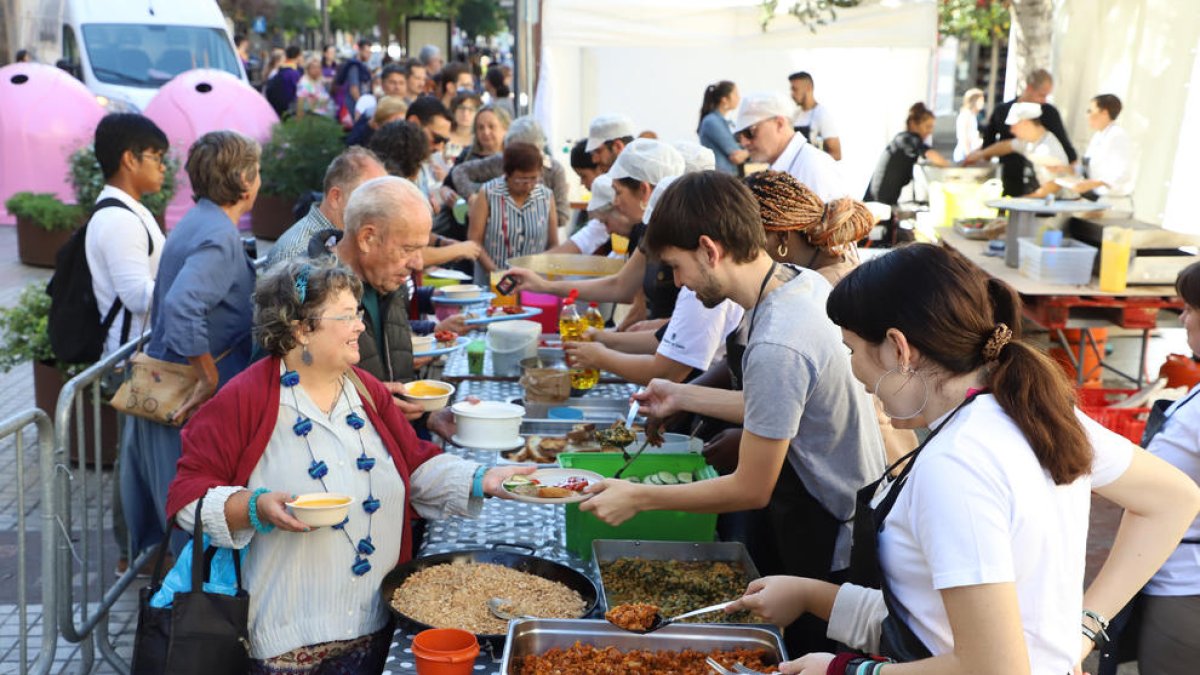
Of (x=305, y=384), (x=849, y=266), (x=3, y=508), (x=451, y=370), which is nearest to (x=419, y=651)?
(x=305, y=384)

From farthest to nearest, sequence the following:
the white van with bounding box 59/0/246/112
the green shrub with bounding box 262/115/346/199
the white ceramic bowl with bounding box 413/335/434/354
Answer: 1. the white van with bounding box 59/0/246/112
2. the green shrub with bounding box 262/115/346/199
3. the white ceramic bowl with bounding box 413/335/434/354

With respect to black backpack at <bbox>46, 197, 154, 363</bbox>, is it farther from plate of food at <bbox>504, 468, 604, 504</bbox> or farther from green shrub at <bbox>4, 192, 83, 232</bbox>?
green shrub at <bbox>4, 192, 83, 232</bbox>

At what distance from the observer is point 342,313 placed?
299cm

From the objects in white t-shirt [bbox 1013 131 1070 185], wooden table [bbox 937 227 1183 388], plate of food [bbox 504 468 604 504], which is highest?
white t-shirt [bbox 1013 131 1070 185]

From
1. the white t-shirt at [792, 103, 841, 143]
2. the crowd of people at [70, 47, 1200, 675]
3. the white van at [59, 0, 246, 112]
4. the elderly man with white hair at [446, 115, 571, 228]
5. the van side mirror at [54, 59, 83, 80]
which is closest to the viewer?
the crowd of people at [70, 47, 1200, 675]

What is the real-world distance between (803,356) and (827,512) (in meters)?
0.51

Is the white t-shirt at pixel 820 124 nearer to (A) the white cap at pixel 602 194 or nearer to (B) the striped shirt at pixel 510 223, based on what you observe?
(B) the striped shirt at pixel 510 223

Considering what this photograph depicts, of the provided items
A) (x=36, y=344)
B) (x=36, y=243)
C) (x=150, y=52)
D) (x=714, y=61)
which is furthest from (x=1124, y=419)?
(x=150, y=52)

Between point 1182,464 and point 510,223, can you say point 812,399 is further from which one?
point 510,223

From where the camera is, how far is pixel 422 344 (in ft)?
16.6

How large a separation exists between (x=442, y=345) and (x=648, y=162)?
4.23ft

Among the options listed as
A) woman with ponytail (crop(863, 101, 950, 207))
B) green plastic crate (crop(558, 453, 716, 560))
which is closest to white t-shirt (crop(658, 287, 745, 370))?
green plastic crate (crop(558, 453, 716, 560))

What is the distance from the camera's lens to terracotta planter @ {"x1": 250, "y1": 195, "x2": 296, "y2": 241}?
12820 millimetres

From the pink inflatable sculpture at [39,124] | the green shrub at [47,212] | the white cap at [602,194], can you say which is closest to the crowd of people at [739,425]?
the white cap at [602,194]
